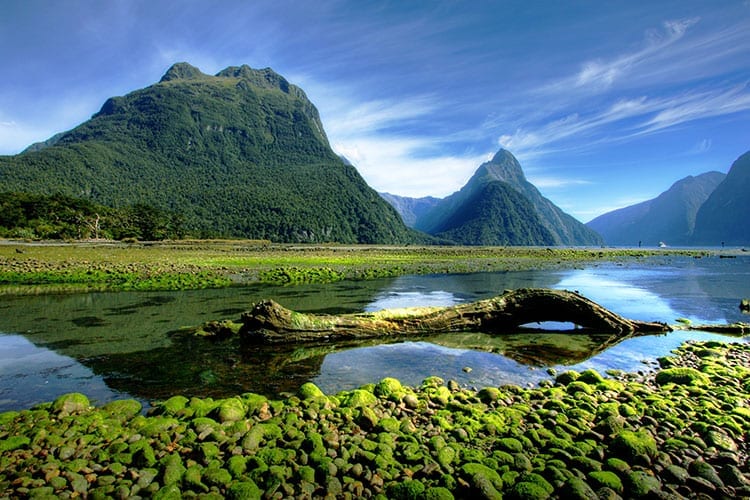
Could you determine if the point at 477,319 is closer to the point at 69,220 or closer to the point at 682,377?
the point at 682,377

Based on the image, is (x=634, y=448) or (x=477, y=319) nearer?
(x=634, y=448)

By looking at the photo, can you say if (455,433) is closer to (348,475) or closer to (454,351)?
(348,475)

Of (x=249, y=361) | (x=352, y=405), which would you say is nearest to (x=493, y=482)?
(x=352, y=405)

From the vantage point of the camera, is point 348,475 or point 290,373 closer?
point 348,475

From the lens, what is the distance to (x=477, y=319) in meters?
15.2

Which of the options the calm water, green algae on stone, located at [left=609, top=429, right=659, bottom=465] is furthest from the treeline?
green algae on stone, located at [left=609, top=429, right=659, bottom=465]

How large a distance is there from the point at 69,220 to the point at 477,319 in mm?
98305

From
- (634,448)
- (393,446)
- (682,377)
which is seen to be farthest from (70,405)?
(682,377)

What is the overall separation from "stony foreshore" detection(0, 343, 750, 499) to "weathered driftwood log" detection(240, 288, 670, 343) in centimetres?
530

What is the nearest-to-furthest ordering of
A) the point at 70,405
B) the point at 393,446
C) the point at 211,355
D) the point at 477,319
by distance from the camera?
the point at 393,446
the point at 70,405
the point at 211,355
the point at 477,319

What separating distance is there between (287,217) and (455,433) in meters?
195

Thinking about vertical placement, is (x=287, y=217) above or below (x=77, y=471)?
above

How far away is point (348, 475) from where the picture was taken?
17.2 ft

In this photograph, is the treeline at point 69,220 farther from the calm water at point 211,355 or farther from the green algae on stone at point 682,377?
the green algae on stone at point 682,377
